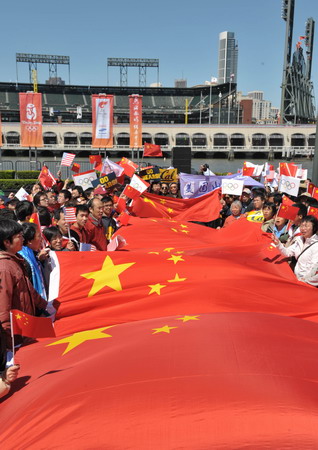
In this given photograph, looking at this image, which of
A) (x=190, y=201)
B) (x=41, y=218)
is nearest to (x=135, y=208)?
(x=190, y=201)

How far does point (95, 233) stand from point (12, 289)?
2.51 metres

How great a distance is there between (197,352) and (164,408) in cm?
48

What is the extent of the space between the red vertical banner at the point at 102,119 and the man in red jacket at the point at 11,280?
1676 centimetres

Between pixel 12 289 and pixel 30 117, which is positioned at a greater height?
pixel 30 117

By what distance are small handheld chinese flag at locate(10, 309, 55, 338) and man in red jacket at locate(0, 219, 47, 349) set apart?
1.45ft

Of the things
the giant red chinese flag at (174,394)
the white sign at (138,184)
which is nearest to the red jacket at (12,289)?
the giant red chinese flag at (174,394)

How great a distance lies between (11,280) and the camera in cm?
277

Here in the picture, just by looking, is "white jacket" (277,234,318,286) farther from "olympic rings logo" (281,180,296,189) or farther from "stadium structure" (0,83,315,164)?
"stadium structure" (0,83,315,164)

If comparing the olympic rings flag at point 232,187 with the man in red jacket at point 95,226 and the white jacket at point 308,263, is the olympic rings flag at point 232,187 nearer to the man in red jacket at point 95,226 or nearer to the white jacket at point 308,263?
the man in red jacket at point 95,226

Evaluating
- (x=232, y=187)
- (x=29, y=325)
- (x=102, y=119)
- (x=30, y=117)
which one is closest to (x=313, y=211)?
(x=232, y=187)

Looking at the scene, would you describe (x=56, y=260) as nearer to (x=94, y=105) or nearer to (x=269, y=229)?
(x=269, y=229)

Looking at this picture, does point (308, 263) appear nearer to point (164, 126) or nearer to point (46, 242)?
point (46, 242)

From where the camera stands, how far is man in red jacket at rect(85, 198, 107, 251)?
17.0 ft

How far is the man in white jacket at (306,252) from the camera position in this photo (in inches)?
166
